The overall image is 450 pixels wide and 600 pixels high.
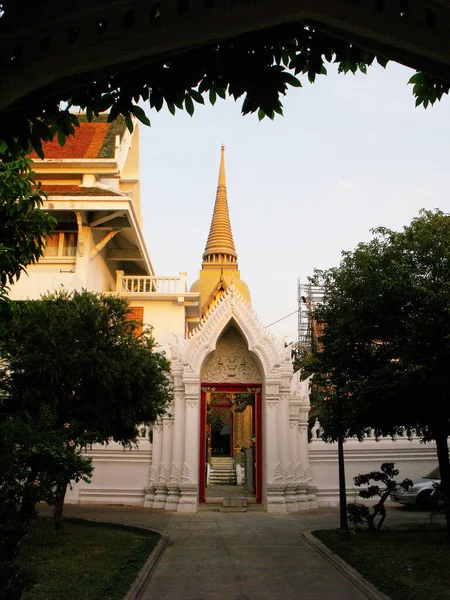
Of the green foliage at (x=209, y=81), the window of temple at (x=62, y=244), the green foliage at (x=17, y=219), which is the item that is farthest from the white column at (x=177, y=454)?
the green foliage at (x=209, y=81)

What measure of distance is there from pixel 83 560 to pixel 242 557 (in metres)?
2.37

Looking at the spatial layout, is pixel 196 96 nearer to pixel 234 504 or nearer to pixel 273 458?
pixel 273 458

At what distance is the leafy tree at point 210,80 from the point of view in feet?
12.2

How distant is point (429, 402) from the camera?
32.0 feet

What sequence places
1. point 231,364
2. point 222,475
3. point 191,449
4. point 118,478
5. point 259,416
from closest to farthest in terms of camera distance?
point 191,449, point 118,478, point 259,416, point 231,364, point 222,475

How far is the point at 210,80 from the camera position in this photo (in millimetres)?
3830

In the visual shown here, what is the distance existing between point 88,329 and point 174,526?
464cm

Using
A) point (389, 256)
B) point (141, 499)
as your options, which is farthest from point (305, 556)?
point (141, 499)

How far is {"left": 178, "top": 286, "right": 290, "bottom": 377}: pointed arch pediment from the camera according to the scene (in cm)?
1611

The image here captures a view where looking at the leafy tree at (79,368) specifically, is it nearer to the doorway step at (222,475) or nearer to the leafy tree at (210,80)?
the leafy tree at (210,80)

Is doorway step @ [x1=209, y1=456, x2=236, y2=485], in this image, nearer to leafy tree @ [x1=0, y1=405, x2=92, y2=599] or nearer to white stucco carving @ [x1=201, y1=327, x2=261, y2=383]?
white stucco carving @ [x1=201, y1=327, x2=261, y2=383]

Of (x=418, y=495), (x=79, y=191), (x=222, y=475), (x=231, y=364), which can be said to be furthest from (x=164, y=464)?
(x=222, y=475)

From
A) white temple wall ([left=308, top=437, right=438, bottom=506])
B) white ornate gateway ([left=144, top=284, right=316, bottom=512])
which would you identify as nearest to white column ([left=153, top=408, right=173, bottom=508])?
white ornate gateway ([left=144, top=284, right=316, bottom=512])

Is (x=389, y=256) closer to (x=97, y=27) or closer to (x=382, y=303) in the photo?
(x=382, y=303)
